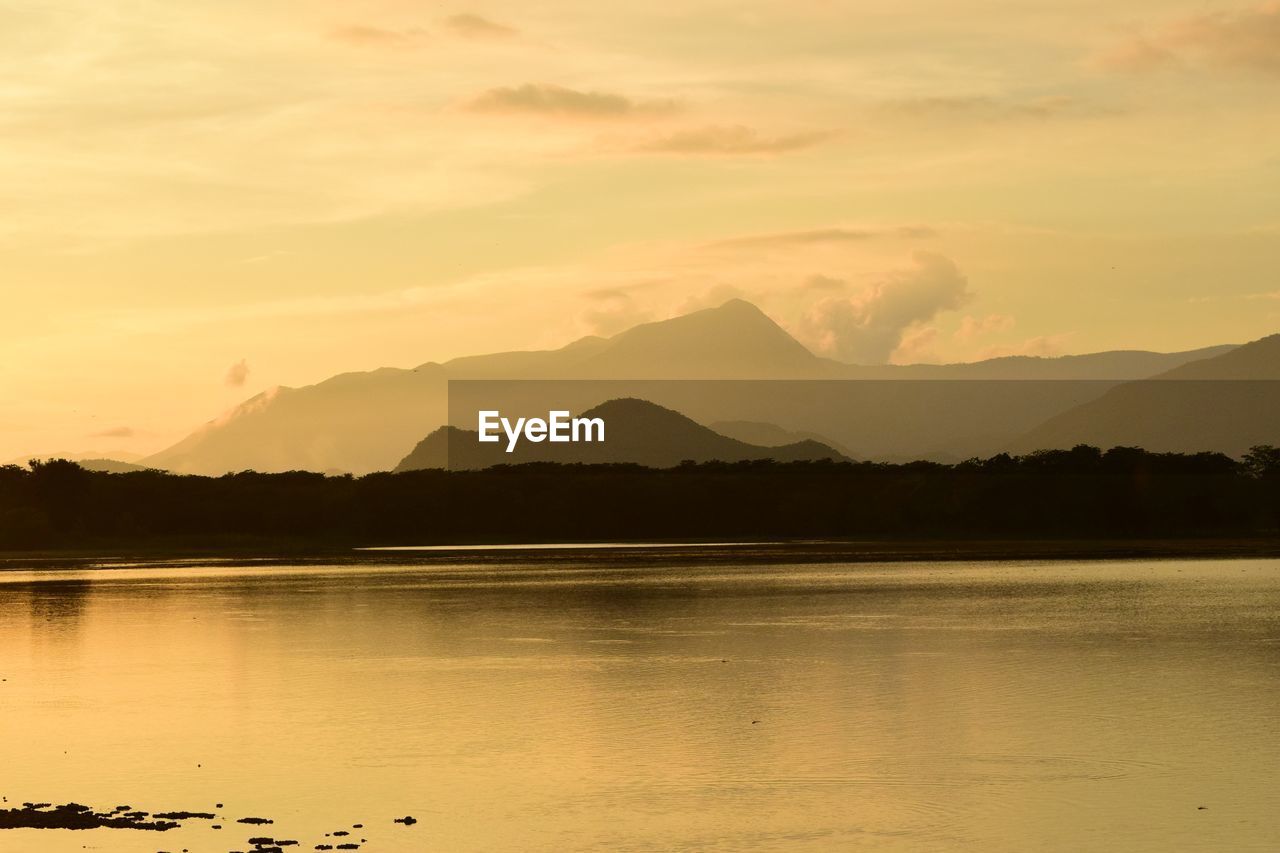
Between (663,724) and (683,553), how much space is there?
122 m

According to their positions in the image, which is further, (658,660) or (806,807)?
(658,660)

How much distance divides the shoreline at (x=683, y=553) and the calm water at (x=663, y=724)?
6391 centimetres

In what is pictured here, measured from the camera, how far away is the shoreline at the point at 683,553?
141250mm

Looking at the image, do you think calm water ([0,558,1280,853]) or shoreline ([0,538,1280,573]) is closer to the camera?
calm water ([0,558,1280,853])

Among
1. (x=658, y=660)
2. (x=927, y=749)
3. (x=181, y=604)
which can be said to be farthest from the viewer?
(x=181, y=604)

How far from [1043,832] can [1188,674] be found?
74.7ft

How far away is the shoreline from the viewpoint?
14125cm

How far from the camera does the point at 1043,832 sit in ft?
88.0

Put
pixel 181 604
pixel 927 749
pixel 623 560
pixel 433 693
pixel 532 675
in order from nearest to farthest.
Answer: pixel 927 749 < pixel 433 693 < pixel 532 675 < pixel 181 604 < pixel 623 560

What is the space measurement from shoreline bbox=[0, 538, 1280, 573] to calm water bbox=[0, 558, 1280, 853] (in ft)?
210

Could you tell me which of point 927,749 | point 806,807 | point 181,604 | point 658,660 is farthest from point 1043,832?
point 181,604

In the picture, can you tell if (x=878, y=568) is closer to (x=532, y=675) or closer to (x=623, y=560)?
(x=623, y=560)

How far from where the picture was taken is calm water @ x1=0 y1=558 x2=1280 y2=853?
27781 millimetres

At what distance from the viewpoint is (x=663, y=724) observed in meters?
38.9
